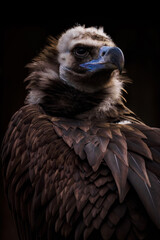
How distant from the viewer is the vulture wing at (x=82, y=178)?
184cm

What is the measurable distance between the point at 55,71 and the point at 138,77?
2557mm

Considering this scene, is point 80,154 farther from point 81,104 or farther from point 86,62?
point 86,62

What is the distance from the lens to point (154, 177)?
195cm

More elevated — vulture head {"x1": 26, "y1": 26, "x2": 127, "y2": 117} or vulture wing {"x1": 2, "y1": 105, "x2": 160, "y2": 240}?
vulture head {"x1": 26, "y1": 26, "x2": 127, "y2": 117}

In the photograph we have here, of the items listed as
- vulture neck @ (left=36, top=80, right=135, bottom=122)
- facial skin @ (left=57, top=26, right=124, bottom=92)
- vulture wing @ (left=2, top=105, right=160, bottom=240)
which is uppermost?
facial skin @ (left=57, top=26, right=124, bottom=92)

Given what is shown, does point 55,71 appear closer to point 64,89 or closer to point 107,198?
point 64,89

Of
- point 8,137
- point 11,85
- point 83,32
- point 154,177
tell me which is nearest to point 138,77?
point 11,85

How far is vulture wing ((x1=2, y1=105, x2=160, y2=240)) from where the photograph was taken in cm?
184

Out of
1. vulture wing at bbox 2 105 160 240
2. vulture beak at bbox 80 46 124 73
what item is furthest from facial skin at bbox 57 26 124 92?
vulture wing at bbox 2 105 160 240

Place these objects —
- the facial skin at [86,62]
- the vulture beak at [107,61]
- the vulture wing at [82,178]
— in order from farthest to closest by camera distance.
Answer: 1. the facial skin at [86,62]
2. the vulture beak at [107,61]
3. the vulture wing at [82,178]

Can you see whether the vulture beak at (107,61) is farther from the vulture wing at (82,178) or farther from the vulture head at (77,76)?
the vulture wing at (82,178)

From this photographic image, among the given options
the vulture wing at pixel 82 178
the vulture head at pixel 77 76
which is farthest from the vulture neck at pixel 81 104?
the vulture wing at pixel 82 178

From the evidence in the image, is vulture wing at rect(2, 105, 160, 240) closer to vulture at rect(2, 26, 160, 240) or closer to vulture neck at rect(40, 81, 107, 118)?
vulture at rect(2, 26, 160, 240)

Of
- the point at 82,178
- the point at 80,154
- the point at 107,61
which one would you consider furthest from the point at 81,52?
the point at 82,178
